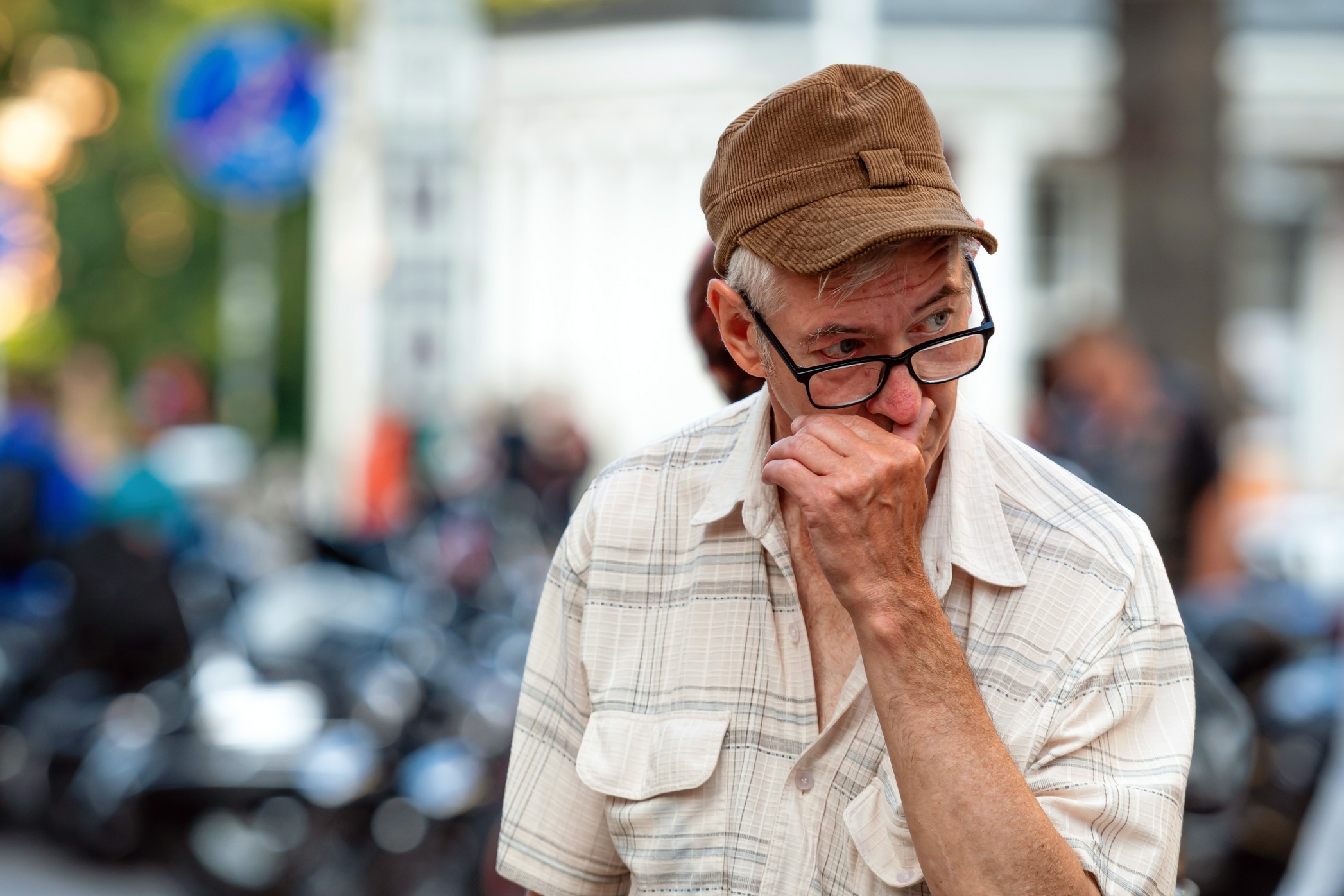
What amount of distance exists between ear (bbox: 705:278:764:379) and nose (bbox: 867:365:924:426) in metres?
0.18

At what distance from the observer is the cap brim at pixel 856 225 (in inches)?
65.6

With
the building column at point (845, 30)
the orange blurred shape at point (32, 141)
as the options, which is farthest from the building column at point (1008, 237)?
the orange blurred shape at point (32, 141)

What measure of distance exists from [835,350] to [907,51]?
512 inches

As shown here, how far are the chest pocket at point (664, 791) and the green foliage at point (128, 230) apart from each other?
25224 mm

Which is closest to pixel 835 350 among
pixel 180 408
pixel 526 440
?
pixel 180 408

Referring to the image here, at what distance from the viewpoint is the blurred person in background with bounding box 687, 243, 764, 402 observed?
242 centimetres

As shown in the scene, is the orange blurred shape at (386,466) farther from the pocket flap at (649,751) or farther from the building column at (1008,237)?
the pocket flap at (649,751)

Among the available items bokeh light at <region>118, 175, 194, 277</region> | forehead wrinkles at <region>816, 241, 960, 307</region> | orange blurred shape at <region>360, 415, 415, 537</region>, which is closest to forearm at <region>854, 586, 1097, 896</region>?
forehead wrinkles at <region>816, 241, 960, 307</region>

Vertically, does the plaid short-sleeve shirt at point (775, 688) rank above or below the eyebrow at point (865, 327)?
below

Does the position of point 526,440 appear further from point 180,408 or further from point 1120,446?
point 1120,446

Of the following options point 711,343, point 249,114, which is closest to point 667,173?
point 249,114

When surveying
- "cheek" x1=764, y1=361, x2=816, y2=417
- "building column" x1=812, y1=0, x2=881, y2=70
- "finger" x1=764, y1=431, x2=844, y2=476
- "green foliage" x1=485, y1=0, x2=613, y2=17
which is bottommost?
"finger" x1=764, y1=431, x2=844, y2=476

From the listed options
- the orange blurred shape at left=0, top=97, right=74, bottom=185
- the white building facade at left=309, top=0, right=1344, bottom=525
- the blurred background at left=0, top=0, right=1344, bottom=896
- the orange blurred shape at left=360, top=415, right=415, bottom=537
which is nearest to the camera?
the blurred background at left=0, top=0, right=1344, bottom=896

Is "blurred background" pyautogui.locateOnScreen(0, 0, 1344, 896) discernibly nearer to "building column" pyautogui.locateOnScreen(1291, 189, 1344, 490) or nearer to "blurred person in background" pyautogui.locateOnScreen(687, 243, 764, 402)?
"blurred person in background" pyautogui.locateOnScreen(687, 243, 764, 402)
